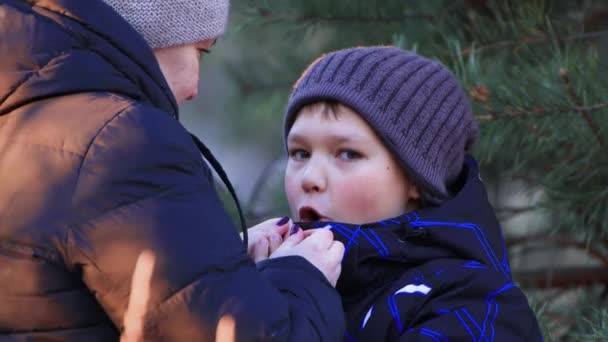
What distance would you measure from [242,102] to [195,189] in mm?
2801

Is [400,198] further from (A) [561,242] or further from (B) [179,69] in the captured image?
(A) [561,242]

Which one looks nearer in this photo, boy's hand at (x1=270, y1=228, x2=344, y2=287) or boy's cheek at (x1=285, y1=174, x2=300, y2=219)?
boy's hand at (x1=270, y1=228, x2=344, y2=287)

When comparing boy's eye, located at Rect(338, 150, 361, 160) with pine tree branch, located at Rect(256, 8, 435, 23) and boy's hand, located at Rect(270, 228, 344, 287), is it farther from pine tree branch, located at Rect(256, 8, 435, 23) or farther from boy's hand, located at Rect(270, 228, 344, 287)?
pine tree branch, located at Rect(256, 8, 435, 23)

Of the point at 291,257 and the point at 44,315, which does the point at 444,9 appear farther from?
the point at 44,315

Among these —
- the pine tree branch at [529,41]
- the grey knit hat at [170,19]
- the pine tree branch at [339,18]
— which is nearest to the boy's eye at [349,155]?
the grey knit hat at [170,19]

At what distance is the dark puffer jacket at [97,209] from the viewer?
1.45 m

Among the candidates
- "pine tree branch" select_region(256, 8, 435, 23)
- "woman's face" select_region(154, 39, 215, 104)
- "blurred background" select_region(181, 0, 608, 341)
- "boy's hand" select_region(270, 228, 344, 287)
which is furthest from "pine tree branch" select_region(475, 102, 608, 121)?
"woman's face" select_region(154, 39, 215, 104)

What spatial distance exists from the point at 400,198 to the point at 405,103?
22 centimetres

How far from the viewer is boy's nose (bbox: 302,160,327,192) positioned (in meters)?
2.12

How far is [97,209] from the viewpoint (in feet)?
4.77

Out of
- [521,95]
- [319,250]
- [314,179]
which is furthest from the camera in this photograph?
[521,95]

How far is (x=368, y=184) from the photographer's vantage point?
2.14 m

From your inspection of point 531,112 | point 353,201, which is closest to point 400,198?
point 353,201

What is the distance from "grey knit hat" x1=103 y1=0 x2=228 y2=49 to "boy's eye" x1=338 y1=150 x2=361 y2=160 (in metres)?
0.42
